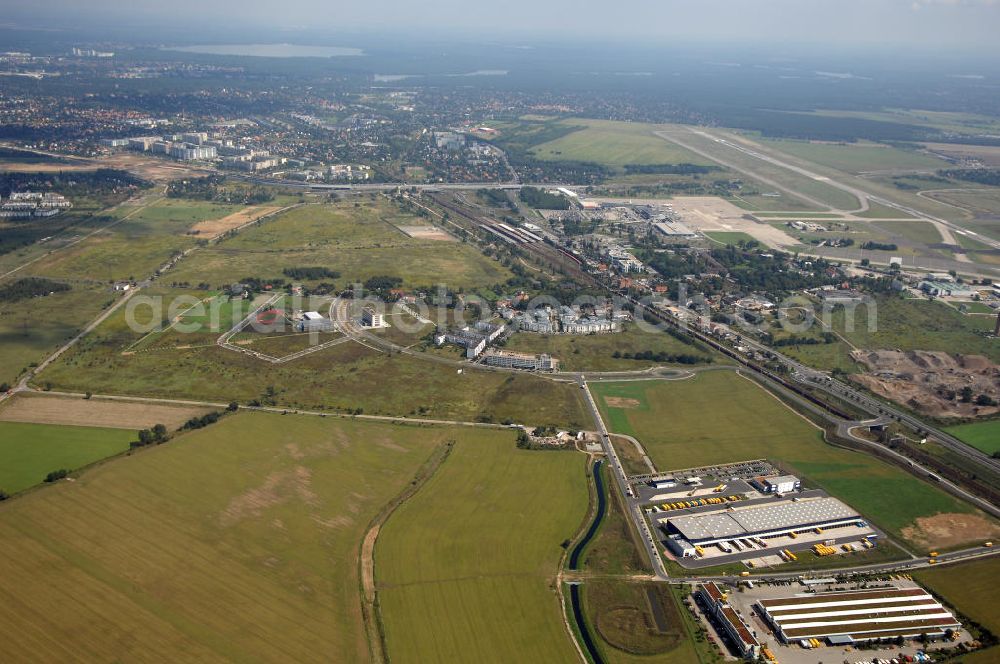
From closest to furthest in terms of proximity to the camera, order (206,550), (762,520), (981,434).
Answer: (206,550) → (762,520) → (981,434)

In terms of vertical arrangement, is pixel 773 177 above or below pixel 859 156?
below

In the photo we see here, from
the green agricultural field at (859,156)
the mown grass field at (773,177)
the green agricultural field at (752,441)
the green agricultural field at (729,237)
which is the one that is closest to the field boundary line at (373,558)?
the green agricultural field at (752,441)

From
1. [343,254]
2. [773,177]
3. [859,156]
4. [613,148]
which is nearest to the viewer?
[343,254]

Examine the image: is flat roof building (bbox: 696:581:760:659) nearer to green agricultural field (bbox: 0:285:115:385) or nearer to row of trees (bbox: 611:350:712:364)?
row of trees (bbox: 611:350:712:364)

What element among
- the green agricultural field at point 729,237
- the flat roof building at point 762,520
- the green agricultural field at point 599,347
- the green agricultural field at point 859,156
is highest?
the green agricultural field at point 859,156

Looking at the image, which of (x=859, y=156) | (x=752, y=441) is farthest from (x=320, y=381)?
(x=859, y=156)

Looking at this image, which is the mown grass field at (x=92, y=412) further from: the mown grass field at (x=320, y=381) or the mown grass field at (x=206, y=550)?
the mown grass field at (x=206, y=550)

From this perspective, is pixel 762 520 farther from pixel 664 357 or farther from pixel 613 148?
pixel 613 148
